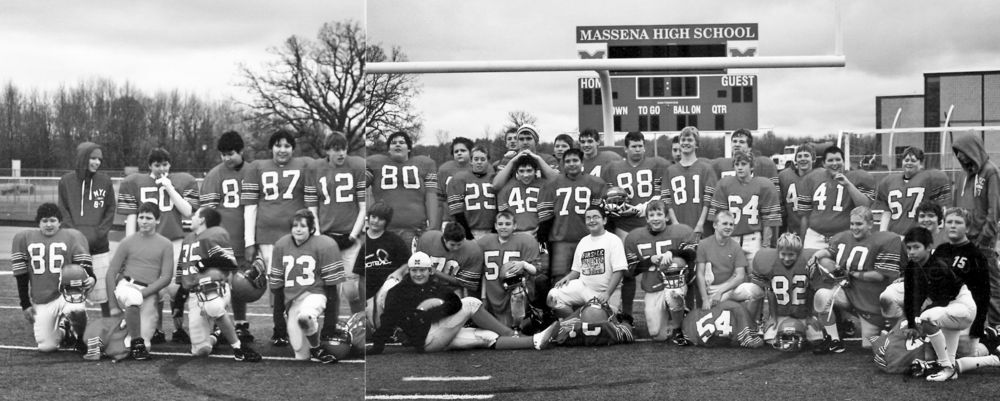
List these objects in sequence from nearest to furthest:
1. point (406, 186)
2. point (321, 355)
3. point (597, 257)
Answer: point (321, 355), point (406, 186), point (597, 257)

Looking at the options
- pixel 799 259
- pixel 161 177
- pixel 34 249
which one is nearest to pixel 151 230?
pixel 161 177

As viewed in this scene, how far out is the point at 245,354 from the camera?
13.9ft

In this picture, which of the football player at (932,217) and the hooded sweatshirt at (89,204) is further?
the hooded sweatshirt at (89,204)

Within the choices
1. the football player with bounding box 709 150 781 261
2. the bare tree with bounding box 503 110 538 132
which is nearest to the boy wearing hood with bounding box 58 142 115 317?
the bare tree with bounding box 503 110 538 132

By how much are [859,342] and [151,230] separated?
3487mm

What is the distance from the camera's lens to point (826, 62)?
4254mm

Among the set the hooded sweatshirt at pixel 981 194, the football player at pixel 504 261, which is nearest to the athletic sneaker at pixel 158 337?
the football player at pixel 504 261

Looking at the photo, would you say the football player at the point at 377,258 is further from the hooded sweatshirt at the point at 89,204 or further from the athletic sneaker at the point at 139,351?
the hooded sweatshirt at the point at 89,204

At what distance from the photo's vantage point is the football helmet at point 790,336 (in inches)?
169

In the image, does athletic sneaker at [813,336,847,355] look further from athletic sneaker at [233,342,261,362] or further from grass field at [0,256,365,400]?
athletic sneaker at [233,342,261,362]

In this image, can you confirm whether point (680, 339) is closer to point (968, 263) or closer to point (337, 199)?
point (968, 263)

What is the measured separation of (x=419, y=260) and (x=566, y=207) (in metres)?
0.81

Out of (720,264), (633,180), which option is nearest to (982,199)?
(720,264)

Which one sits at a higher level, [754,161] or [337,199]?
[754,161]
